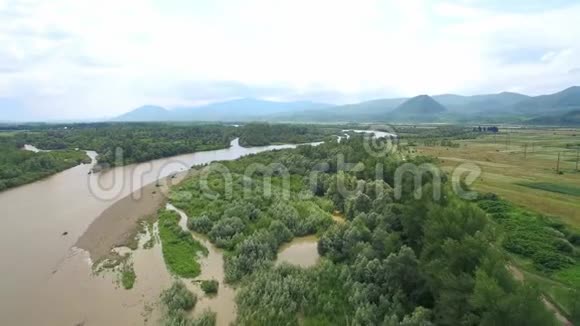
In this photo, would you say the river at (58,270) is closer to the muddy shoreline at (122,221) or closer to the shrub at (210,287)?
the muddy shoreline at (122,221)

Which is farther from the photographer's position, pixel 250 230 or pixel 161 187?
pixel 161 187

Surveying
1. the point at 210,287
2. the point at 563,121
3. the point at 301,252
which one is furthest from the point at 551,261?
the point at 563,121

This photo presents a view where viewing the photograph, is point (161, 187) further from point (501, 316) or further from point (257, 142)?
point (257, 142)

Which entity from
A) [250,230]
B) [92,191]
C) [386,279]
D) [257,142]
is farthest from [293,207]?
[257,142]

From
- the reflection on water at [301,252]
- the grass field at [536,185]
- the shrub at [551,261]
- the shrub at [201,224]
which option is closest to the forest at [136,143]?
the shrub at [201,224]

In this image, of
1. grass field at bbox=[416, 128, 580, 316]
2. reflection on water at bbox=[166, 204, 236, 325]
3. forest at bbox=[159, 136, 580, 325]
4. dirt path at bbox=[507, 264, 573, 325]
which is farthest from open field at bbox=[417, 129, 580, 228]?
reflection on water at bbox=[166, 204, 236, 325]

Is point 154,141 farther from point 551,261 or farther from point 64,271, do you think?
point 551,261
